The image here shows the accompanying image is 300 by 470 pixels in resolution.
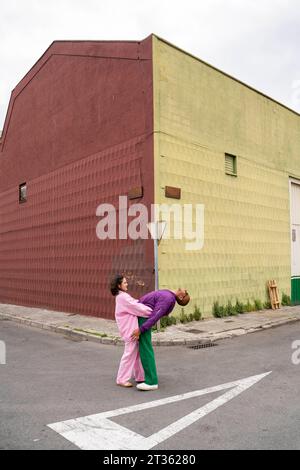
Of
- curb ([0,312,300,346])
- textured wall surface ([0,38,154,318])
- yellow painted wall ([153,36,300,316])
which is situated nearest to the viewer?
curb ([0,312,300,346])

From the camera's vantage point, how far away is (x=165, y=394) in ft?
18.9

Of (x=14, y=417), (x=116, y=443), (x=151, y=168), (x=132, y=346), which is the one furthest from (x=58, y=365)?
(x=151, y=168)

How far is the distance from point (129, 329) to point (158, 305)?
538mm

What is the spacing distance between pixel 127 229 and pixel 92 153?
3164 mm

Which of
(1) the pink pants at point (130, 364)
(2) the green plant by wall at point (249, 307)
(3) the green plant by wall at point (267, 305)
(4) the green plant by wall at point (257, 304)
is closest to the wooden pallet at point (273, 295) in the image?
(3) the green plant by wall at point (267, 305)

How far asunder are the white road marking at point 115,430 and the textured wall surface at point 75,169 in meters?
6.07

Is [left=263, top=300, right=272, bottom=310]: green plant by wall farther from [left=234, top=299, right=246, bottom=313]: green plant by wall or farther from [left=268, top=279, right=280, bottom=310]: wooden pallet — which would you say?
[left=234, top=299, right=246, bottom=313]: green plant by wall

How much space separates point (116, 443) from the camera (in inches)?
161

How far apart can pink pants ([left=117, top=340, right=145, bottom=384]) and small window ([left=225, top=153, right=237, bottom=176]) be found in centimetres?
890

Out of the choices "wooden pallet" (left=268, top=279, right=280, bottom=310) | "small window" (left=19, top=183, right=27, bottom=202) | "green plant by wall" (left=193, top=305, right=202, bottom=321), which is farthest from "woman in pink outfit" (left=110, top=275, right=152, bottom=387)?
"small window" (left=19, top=183, right=27, bottom=202)

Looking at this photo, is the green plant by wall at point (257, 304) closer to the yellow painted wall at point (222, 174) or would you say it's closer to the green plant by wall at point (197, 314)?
the yellow painted wall at point (222, 174)

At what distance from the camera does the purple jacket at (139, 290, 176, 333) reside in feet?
19.6
